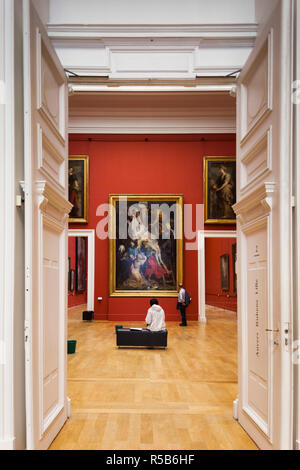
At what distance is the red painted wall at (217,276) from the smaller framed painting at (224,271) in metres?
0.28

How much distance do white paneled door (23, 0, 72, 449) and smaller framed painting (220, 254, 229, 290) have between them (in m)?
18.3

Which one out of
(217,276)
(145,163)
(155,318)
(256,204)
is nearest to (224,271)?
(217,276)

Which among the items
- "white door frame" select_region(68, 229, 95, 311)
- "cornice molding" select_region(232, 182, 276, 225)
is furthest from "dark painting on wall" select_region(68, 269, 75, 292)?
"cornice molding" select_region(232, 182, 276, 225)

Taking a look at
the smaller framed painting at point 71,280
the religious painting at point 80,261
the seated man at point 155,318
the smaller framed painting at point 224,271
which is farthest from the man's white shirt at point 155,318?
the religious painting at point 80,261

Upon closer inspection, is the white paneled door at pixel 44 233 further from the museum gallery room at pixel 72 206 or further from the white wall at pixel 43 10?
the white wall at pixel 43 10

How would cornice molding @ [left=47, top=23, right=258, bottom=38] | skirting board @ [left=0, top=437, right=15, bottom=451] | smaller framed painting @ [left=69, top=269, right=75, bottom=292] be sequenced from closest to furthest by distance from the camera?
1. skirting board @ [left=0, top=437, right=15, bottom=451]
2. cornice molding @ [left=47, top=23, right=258, bottom=38]
3. smaller framed painting @ [left=69, top=269, right=75, bottom=292]

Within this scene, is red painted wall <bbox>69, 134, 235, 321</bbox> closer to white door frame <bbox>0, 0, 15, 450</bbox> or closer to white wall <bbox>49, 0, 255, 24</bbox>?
white wall <bbox>49, 0, 255, 24</bbox>

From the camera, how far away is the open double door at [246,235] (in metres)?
3.98

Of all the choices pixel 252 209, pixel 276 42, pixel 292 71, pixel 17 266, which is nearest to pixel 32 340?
pixel 17 266

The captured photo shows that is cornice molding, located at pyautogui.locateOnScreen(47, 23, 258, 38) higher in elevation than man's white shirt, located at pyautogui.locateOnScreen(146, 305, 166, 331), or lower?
higher

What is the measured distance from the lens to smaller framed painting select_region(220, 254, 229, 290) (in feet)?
76.6

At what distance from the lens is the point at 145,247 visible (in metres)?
17.6

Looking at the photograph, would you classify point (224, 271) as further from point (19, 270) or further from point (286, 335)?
point (19, 270)
